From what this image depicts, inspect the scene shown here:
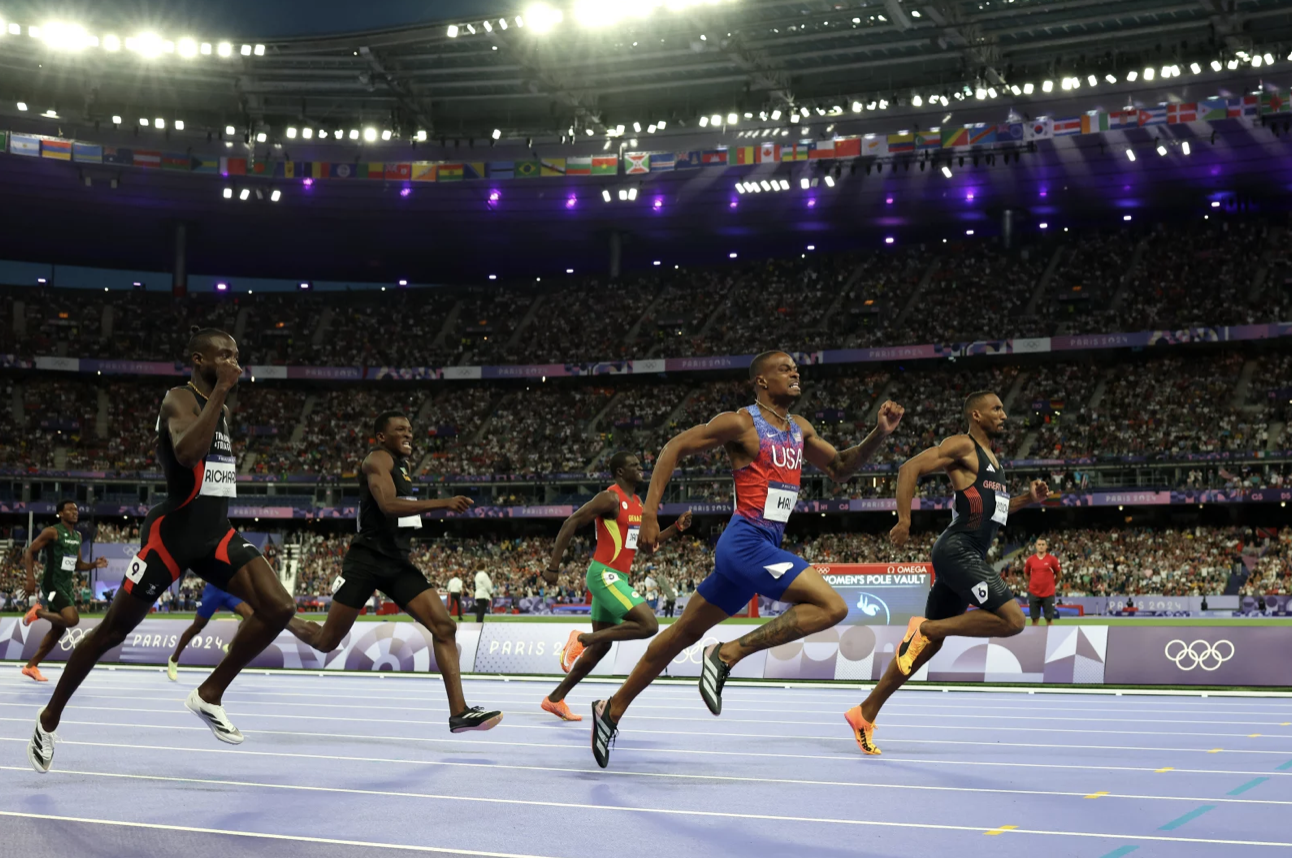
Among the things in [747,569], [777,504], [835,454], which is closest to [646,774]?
[747,569]

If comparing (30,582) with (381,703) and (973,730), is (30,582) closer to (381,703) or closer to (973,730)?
(381,703)

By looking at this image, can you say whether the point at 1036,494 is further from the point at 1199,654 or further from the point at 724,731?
the point at 1199,654

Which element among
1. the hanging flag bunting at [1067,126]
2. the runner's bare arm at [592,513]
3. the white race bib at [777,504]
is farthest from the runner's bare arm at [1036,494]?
the hanging flag bunting at [1067,126]

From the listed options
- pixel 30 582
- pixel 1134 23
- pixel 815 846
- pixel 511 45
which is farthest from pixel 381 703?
pixel 1134 23

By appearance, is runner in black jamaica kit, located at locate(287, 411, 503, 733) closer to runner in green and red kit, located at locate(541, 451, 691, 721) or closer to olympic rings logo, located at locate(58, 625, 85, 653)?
runner in green and red kit, located at locate(541, 451, 691, 721)

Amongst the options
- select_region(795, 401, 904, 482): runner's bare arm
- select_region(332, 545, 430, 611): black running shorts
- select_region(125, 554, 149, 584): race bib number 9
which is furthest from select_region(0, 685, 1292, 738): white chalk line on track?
select_region(125, 554, 149, 584): race bib number 9

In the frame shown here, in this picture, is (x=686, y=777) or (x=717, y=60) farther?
(x=717, y=60)

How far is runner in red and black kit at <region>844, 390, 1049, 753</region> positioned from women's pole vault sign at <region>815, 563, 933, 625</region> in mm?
17769

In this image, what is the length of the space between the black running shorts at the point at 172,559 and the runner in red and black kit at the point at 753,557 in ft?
7.58

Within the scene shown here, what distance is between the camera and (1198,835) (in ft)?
17.0

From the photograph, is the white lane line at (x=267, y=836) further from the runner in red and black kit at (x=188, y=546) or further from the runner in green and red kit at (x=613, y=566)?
the runner in green and red kit at (x=613, y=566)

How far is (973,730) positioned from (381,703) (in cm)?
636

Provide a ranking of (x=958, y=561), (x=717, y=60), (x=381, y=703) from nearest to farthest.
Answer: (x=958, y=561), (x=381, y=703), (x=717, y=60)

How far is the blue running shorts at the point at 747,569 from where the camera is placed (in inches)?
298
